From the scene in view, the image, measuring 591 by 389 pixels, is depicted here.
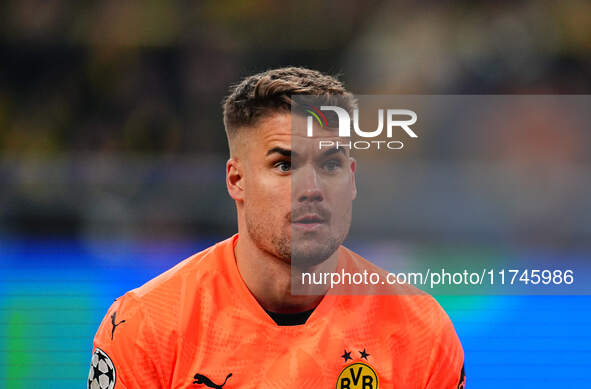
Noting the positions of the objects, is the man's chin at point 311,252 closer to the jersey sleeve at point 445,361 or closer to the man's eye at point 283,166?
the man's eye at point 283,166

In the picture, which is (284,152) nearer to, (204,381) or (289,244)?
(289,244)

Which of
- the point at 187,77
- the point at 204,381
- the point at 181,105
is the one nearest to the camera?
the point at 204,381

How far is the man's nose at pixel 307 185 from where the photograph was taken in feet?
7.22

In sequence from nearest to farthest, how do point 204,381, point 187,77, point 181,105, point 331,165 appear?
point 204,381, point 331,165, point 181,105, point 187,77

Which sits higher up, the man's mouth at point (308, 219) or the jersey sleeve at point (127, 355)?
the man's mouth at point (308, 219)

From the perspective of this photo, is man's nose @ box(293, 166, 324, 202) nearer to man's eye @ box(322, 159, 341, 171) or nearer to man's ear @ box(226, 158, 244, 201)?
man's eye @ box(322, 159, 341, 171)

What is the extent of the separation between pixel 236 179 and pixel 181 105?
548cm

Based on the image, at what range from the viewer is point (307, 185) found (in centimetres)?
220

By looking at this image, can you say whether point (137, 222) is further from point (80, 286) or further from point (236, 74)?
point (236, 74)

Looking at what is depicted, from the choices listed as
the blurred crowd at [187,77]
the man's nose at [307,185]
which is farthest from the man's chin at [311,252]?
the blurred crowd at [187,77]

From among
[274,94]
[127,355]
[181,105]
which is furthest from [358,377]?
[181,105]

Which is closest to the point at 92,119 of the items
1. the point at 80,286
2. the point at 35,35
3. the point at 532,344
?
the point at 35,35

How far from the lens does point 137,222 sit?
6398 mm

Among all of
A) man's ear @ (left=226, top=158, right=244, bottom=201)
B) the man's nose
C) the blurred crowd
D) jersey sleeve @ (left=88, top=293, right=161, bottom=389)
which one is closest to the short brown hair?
man's ear @ (left=226, top=158, right=244, bottom=201)
